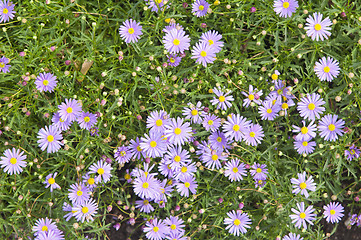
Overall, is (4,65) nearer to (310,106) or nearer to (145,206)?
(145,206)

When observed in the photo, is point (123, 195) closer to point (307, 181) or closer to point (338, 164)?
point (307, 181)

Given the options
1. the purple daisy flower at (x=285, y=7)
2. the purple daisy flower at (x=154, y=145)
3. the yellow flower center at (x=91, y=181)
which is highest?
the purple daisy flower at (x=285, y=7)

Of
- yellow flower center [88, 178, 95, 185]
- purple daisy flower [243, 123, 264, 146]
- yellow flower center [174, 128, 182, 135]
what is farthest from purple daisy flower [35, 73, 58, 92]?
purple daisy flower [243, 123, 264, 146]

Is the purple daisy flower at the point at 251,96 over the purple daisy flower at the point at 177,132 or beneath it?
over

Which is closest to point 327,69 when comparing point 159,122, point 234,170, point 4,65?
point 234,170

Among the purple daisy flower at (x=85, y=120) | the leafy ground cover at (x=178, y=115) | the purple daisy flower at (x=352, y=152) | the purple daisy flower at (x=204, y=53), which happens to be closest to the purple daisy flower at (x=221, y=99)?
the leafy ground cover at (x=178, y=115)

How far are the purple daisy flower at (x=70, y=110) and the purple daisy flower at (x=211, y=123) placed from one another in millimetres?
1063

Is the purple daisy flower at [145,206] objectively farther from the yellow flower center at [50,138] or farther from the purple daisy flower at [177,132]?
the yellow flower center at [50,138]

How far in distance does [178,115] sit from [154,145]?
Result: 1.27 feet

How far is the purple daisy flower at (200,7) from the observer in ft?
8.85

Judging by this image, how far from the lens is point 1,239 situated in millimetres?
2830

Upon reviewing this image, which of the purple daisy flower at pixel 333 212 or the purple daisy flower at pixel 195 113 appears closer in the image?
the purple daisy flower at pixel 195 113

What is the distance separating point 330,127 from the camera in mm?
2654

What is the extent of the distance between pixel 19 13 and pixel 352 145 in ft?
10.4
